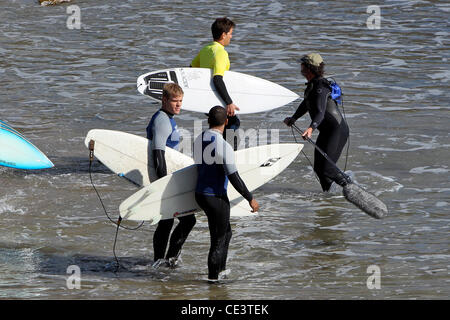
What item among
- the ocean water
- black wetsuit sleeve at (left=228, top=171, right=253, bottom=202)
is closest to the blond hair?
black wetsuit sleeve at (left=228, top=171, right=253, bottom=202)

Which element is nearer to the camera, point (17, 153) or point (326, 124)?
point (326, 124)

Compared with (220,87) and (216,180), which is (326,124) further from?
(216,180)

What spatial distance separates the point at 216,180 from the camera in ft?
22.2

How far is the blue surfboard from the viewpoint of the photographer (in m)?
9.67

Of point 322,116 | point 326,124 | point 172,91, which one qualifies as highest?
point 172,91

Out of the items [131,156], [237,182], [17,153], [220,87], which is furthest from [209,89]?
[237,182]

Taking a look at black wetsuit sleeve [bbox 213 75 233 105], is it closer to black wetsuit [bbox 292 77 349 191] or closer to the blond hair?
black wetsuit [bbox 292 77 349 191]

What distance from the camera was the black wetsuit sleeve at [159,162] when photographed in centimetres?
709

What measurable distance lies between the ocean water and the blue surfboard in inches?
14.8

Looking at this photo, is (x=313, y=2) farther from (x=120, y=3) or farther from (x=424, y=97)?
(x=424, y=97)

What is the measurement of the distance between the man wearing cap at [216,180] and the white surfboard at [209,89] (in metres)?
3.28

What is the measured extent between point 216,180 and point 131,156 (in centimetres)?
172

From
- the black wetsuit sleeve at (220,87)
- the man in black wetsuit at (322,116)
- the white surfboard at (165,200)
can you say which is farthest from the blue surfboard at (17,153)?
the man in black wetsuit at (322,116)
